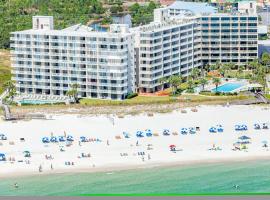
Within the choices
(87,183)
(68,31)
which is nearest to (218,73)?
(68,31)

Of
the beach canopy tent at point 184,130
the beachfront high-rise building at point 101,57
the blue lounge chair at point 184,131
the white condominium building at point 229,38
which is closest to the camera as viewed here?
the blue lounge chair at point 184,131

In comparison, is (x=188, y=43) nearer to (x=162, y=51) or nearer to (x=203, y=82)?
(x=162, y=51)

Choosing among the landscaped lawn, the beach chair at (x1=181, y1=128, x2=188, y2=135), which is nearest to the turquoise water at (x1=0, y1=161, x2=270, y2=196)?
the beach chair at (x1=181, y1=128, x2=188, y2=135)

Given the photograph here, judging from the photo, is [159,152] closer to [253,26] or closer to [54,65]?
[54,65]

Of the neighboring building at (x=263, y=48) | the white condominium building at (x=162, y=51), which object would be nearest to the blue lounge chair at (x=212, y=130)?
the white condominium building at (x=162, y=51)

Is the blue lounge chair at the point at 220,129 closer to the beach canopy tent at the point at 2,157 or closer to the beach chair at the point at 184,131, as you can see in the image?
the beach chair at the point at 184,131

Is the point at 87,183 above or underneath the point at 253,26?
underneath

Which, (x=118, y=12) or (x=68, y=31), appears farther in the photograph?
(x=118, y=12)
